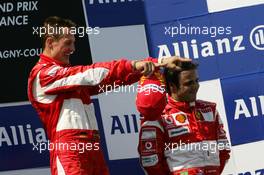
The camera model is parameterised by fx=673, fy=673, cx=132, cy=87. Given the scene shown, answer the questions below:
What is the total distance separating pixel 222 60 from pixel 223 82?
119mm

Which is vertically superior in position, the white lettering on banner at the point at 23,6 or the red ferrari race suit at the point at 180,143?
the white lettering on banner at the point at 23,6

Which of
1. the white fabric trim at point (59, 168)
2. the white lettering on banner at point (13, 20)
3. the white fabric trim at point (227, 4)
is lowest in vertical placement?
the white fabric trim at point (59, 168)

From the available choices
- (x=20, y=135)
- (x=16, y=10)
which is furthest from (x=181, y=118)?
(x=16, y=10)

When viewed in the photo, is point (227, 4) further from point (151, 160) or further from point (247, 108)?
point (151, 160)

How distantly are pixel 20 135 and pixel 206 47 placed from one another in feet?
3.58

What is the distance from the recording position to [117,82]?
2.49m

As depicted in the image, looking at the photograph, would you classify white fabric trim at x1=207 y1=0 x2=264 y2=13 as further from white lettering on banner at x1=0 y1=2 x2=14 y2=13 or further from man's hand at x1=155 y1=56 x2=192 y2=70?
man's hand at x1=155 y1=56 x2=192 y2=70

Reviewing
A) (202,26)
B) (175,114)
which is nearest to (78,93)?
(175,114)

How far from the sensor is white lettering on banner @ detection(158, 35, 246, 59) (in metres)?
3.61

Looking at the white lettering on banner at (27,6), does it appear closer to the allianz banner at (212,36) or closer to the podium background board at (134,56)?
the podium background board at (134,56)

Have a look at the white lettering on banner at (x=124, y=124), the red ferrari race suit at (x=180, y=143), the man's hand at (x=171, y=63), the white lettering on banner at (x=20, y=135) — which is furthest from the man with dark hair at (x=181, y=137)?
the white lettering on banner at (x=20, y=135)

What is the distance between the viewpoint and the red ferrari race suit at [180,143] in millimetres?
2695

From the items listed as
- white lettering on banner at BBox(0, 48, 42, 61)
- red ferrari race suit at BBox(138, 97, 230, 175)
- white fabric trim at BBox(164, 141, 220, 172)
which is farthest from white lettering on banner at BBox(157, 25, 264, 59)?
white fabric trim at BBox(164, 141, 220, 172)

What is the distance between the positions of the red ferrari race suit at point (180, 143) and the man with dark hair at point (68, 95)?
0.66ft
